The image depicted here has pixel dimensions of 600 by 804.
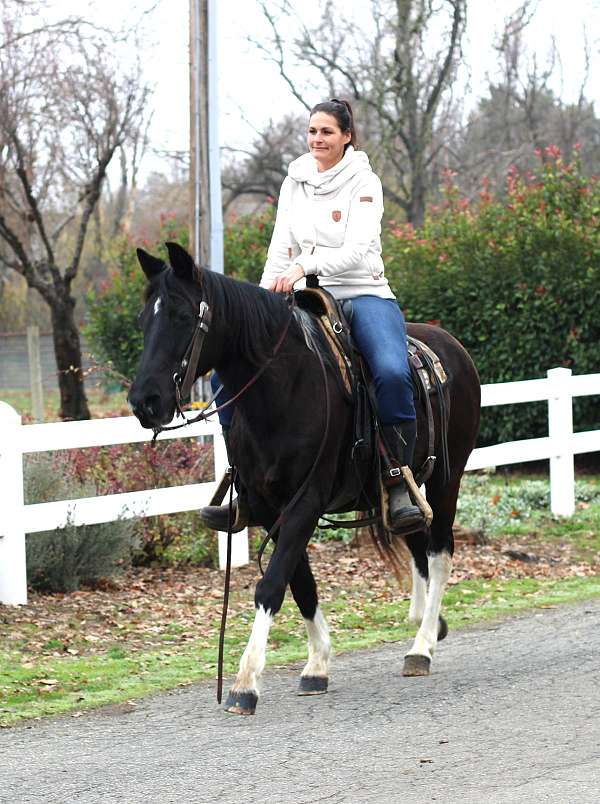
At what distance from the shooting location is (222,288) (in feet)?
19.8

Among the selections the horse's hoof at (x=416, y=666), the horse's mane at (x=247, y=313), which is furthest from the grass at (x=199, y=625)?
the horse's mane at (x=247, y=313)

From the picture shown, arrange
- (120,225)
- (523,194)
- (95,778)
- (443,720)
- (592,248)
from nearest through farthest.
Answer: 1. (95,778)
2. (443,720)
3. (592,248)
4. (523,194)
5. (120,225)

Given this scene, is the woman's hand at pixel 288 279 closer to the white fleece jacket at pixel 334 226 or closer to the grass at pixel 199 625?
the white fleece jacket at pixel 334 226

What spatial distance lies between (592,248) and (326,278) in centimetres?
953

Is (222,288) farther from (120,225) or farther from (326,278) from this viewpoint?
(120,225)

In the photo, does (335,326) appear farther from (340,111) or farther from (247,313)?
(340,111)

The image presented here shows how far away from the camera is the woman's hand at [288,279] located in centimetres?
651

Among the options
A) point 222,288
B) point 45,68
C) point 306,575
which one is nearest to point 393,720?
point 306,575

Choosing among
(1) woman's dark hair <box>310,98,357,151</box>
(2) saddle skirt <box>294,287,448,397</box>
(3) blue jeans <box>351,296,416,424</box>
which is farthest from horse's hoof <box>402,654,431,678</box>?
(1) woman's dark hair <box>310,98,357,151</box>

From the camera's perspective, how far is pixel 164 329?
18.7 feet

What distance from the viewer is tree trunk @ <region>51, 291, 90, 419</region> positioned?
22.9 m

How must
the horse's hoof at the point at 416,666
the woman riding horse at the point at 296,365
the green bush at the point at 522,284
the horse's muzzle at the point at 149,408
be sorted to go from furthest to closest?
the green bush at the point at 522,284 → the horse's hoof at the point at 416,666 → the woman riding horse at the point at 296,365 → the horse's muzzle at the point at 149,408

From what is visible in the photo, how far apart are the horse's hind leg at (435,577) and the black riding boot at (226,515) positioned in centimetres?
125

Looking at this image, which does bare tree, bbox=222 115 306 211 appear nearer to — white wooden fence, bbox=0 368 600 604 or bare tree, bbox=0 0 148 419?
bare tree, bbox=0 0 148 419
